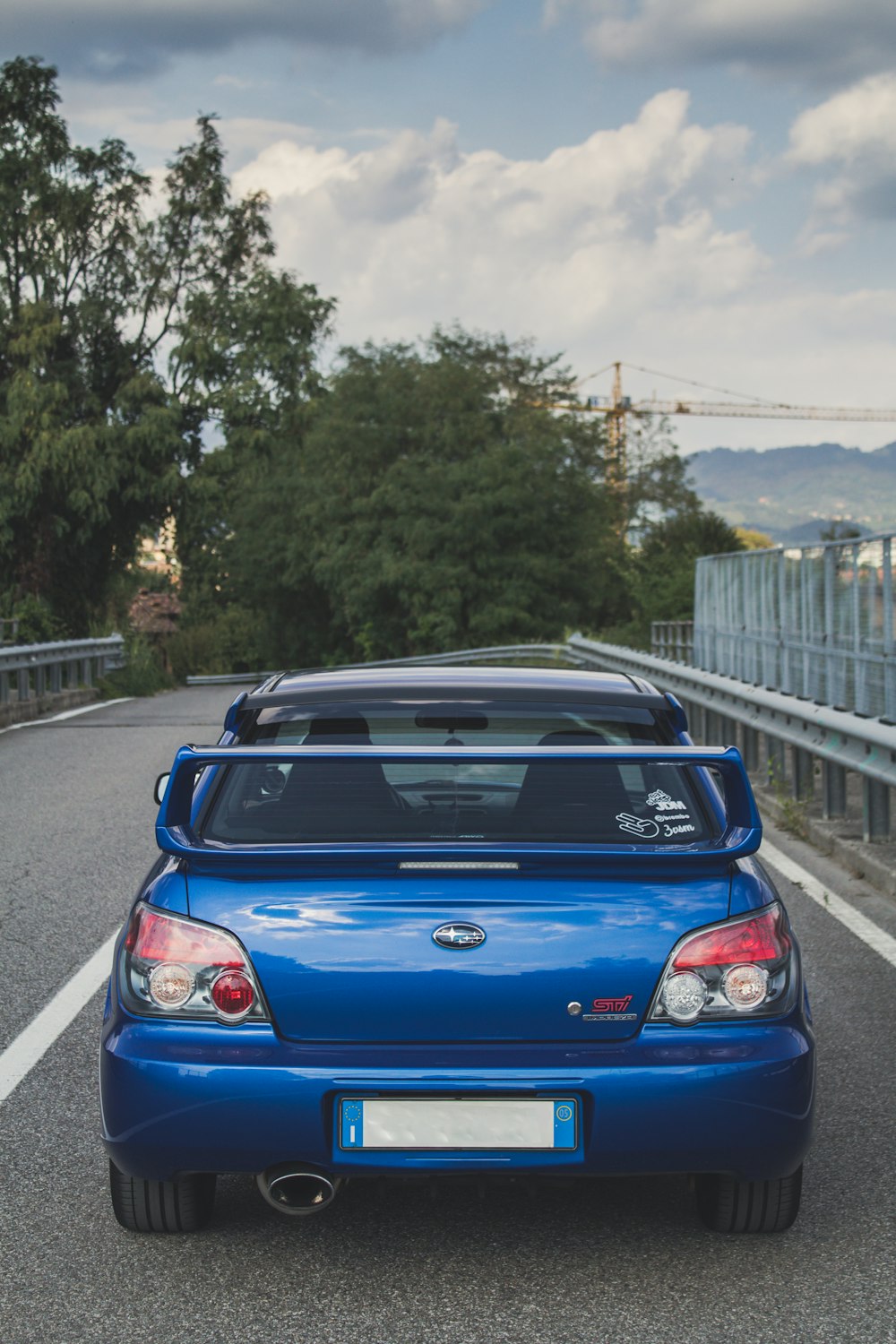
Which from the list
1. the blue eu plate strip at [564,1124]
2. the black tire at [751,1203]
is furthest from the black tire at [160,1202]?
the black tire at [751,1203]

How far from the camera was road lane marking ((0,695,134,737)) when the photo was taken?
20.0 m

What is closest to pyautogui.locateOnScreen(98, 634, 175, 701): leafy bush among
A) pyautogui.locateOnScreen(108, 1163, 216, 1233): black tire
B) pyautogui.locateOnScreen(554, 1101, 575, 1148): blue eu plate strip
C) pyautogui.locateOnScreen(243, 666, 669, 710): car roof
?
pyautogui.locateOnScreen(243, 666, 669, 710): car roof

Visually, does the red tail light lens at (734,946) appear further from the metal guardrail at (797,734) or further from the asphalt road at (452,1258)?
the metal guardrail at (797,734)

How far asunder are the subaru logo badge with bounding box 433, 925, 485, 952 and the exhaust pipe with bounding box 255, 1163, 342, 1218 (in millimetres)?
575

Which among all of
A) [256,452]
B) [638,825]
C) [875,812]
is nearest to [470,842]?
[638,825]

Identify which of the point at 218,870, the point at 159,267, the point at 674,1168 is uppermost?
the point at 159,267

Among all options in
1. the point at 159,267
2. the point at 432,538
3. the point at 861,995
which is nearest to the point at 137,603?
the point at 432,538

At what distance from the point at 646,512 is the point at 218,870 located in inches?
3408

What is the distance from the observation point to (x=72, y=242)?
136 ft

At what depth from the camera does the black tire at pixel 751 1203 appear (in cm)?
382

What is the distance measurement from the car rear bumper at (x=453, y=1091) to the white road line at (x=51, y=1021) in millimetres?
1757

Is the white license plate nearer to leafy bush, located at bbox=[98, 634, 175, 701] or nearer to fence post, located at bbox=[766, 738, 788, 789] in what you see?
fence post, located at bbox=[766, 738, 788, 789]

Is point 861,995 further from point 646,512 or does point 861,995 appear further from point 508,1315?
point 646,512

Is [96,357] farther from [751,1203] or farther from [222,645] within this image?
[751,1203]
